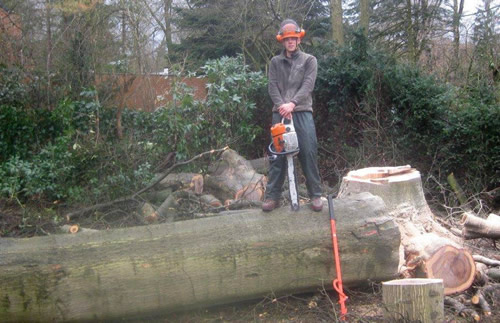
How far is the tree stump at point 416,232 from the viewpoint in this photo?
4.43m

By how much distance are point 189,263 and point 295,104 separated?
1.76 meters

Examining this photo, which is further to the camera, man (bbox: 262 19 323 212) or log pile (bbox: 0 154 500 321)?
man (bbox: 262 19 323 212)

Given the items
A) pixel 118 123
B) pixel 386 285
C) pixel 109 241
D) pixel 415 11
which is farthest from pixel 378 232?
pixel 415 11

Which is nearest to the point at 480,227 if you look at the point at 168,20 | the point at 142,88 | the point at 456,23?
the point at 142,88

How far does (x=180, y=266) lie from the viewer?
4012 millimetres

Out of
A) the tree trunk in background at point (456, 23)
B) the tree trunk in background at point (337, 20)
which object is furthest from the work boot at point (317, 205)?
the tree trunk in background at point (337, 20)

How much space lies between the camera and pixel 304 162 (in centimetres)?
472

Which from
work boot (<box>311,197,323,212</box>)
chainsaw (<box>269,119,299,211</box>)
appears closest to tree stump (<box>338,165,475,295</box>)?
work boot (<box>311,197,323,212</box>)

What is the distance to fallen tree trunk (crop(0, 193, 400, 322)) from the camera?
3.83m

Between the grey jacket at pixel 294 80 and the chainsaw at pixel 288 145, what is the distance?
274mm

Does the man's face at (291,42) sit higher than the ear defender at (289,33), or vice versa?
the ear defender at (289,33)

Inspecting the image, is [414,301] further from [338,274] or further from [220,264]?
[220,264]

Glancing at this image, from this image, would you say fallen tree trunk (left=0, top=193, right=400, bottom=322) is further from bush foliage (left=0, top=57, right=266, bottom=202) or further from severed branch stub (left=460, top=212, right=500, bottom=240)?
bush foliage (left=0, top=57, right=266, bottom=202)

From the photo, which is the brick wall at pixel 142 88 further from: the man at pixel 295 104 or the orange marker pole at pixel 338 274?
the orange marker pole at pixel 338 274
